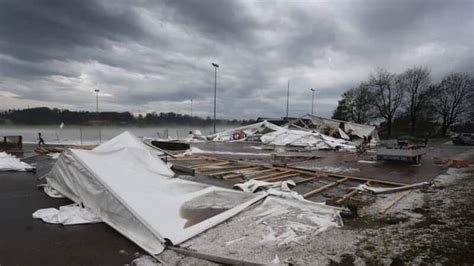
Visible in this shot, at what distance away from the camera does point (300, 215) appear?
559cm

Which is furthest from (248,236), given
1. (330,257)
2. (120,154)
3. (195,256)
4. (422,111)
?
(422,111)

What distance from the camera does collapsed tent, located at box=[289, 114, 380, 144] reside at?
3350cm

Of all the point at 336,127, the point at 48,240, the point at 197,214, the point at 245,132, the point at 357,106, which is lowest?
the point at 48,240

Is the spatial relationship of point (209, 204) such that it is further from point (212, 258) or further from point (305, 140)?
point (305, 140)

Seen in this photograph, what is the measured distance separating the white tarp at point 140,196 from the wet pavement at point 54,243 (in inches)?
10.5

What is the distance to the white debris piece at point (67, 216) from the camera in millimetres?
5373

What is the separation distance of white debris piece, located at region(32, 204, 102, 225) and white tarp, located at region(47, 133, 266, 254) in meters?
0.13

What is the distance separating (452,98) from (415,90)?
6094 millimetres

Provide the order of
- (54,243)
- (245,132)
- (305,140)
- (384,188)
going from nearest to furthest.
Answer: (54,243) → (384,188) → (305,140) → (245,132)

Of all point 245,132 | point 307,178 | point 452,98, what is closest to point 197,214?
point 307,178

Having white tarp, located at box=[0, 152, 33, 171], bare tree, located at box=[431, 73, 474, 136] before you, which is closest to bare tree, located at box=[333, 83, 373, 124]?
bare tree, located at box=[431, 73, 474, 136]

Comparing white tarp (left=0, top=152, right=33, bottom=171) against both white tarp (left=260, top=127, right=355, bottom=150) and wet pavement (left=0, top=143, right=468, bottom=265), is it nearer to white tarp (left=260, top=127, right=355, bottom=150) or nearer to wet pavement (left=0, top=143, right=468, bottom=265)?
wet pavement (left=0, top=143, right=468, bottom=265)

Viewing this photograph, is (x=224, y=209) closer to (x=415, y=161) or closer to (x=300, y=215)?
(x=300, y=215)

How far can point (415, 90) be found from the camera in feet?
165
